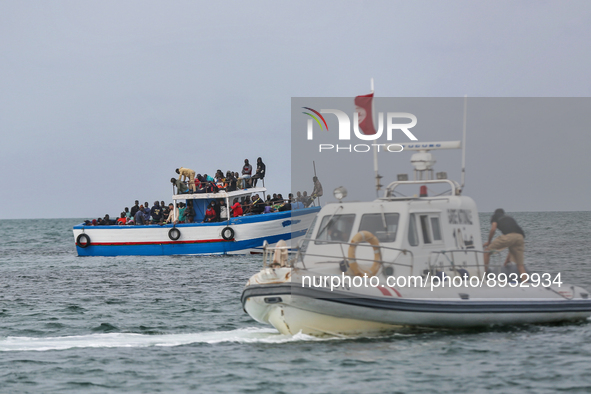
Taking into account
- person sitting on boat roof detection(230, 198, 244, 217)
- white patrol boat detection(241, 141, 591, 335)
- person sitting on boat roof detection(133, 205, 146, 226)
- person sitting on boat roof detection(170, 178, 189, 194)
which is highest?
person sitting on boat roof detection(170, 178, 189, 194)

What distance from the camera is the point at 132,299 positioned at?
21344 mm

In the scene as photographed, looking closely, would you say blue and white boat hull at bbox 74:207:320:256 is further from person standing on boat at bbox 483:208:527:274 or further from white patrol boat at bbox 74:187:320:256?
person standing on boat at bbox 483:208:527:274

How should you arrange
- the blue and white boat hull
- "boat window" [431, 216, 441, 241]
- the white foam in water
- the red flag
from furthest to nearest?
1. the blue and white boat hull
2. the red flag
3. the white foam in water
4. "boat window" [431, 216, 441, 241]

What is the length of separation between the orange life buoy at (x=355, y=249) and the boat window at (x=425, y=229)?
883 mm

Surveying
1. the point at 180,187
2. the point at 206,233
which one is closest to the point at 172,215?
the point at 180,187

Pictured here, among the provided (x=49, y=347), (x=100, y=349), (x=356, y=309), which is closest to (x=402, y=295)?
(x=356, y=309)

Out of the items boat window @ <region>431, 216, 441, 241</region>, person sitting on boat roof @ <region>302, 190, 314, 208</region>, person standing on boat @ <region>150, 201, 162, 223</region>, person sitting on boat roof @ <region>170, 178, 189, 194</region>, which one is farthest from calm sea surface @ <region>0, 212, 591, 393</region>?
person standing on boat @ <region>150, 201, 162, 223</region>

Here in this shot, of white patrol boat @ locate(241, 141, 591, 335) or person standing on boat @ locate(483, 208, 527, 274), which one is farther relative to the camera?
person standing on boat @ locate(483, 208, 527, 274)

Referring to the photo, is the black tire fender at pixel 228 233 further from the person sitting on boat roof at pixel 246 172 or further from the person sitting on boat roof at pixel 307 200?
the person sitting on boat roof at pixel 307 200

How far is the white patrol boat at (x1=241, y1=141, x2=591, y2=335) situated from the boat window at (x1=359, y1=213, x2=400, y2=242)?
0.02 meters

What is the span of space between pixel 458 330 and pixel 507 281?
161cm

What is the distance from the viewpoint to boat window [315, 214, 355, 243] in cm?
1365

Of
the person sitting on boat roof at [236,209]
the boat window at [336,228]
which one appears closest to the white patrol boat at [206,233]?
the person sitting on boat roof at [236,209]

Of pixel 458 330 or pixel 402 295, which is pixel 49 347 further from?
pixel 458 330
